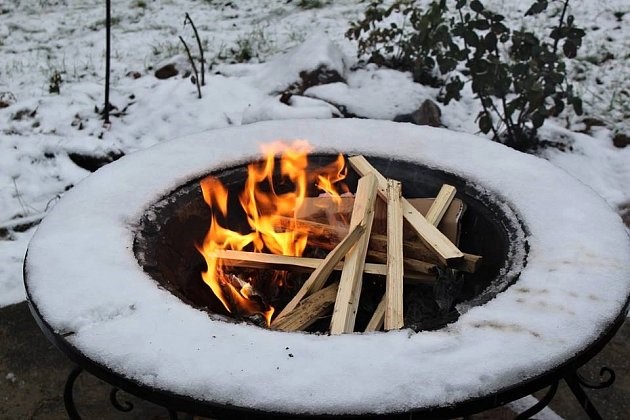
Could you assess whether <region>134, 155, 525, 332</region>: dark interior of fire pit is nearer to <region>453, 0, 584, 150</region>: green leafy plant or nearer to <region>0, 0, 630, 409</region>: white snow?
<region>0, 0, 630, 409</region>: white snow

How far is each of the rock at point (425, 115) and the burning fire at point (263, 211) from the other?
1912mm

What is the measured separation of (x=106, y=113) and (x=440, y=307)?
10.2ft

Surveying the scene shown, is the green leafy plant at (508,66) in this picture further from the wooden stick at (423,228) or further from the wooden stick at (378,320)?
the wooden stick at (378,320)

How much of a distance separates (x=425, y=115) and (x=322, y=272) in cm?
252

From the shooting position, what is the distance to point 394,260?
1.83 meters

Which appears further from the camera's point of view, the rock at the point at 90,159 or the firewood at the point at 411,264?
the rock at the point at 90,159

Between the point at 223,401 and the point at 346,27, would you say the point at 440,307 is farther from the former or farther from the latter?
the point at 346,27

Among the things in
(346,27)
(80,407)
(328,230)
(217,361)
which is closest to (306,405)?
(217,361)

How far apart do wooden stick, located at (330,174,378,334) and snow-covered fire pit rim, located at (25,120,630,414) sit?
30cm

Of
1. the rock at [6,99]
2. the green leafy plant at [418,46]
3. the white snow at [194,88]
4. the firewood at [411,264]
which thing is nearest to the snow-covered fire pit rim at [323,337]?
the firewood at [411,264]

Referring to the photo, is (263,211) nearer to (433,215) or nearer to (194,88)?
(433,215)

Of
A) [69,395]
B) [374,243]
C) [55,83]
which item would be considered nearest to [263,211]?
[374,243]

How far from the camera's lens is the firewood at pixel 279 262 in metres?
1.90

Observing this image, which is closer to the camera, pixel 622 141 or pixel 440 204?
pixel 440 204
